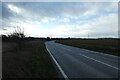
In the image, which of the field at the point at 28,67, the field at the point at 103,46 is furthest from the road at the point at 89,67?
the field at the point at 103,46

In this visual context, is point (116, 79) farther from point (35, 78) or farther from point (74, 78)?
point (35, 78)

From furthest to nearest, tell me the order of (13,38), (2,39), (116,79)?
(2,39) < (13,38) < (116,79)

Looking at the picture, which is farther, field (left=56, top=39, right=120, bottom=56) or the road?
field (left=56, top=39, right=120, bottom=56)

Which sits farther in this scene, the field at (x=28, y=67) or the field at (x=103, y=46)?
the field at (x=103, y=46)

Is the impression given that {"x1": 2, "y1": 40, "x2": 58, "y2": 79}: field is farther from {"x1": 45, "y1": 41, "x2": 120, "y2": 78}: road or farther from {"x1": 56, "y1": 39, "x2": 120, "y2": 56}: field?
{"x1": 56, "y1": 39, "x2": 120, "y2": 56}: field

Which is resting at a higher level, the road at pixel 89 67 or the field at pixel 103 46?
the field at pixel 103 46

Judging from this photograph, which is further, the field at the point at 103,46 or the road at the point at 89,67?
the field at the point at 103,46

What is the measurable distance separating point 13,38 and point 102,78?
31979 millimetres

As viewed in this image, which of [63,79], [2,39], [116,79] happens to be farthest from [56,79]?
[2,39]

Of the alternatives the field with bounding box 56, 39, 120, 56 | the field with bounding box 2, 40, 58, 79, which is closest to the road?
the field with bounding box 2, 40, 58, 79

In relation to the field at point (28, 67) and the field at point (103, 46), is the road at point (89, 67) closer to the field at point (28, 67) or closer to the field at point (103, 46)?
the field at point (28, 67)

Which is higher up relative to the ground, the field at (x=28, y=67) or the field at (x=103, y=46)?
the field at (x=103, y=46)

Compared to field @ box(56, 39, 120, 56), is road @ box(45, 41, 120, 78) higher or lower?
lower

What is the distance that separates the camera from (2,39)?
202 ft
